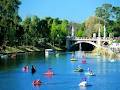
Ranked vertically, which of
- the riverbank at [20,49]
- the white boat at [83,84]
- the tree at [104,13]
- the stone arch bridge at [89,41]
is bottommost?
the white boat at [83,84]

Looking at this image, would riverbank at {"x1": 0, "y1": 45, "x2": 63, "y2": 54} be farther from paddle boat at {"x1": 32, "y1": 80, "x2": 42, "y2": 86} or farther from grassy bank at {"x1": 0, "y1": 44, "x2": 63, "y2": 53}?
paddle boat at {"x1": 32, "y1": 80, "x2": 42, "y2": 86}

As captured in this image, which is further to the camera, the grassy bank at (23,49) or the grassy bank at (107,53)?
the grassy bank at (23,49)

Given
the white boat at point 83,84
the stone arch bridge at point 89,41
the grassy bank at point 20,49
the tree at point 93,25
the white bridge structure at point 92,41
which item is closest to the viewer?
the white boat at point 83,84

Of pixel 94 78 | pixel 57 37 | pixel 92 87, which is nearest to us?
pixel 92 87

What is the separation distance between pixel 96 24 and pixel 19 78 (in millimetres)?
111692

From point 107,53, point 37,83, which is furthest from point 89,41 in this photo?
point 37,83

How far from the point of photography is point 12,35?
14762cm

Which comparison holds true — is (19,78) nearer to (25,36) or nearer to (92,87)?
(92,87)

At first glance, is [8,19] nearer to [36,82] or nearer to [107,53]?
[107,53]

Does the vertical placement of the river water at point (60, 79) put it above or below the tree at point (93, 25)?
below

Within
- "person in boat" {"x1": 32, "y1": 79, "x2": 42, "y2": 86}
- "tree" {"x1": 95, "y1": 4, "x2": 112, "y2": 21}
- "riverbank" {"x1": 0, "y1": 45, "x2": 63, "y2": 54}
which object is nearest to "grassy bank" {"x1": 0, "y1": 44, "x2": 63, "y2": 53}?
"riverbank" {"x1": 0, "y1": 45, "x2": 63, "y2": 54}

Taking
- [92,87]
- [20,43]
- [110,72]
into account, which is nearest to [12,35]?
[20,43]

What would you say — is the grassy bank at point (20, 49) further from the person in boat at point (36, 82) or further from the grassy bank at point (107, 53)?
the person in boat at point (36, 82)

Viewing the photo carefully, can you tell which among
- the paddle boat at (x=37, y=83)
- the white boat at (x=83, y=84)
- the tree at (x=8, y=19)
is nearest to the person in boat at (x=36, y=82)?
the paddle boat at (x=37, y=83)
